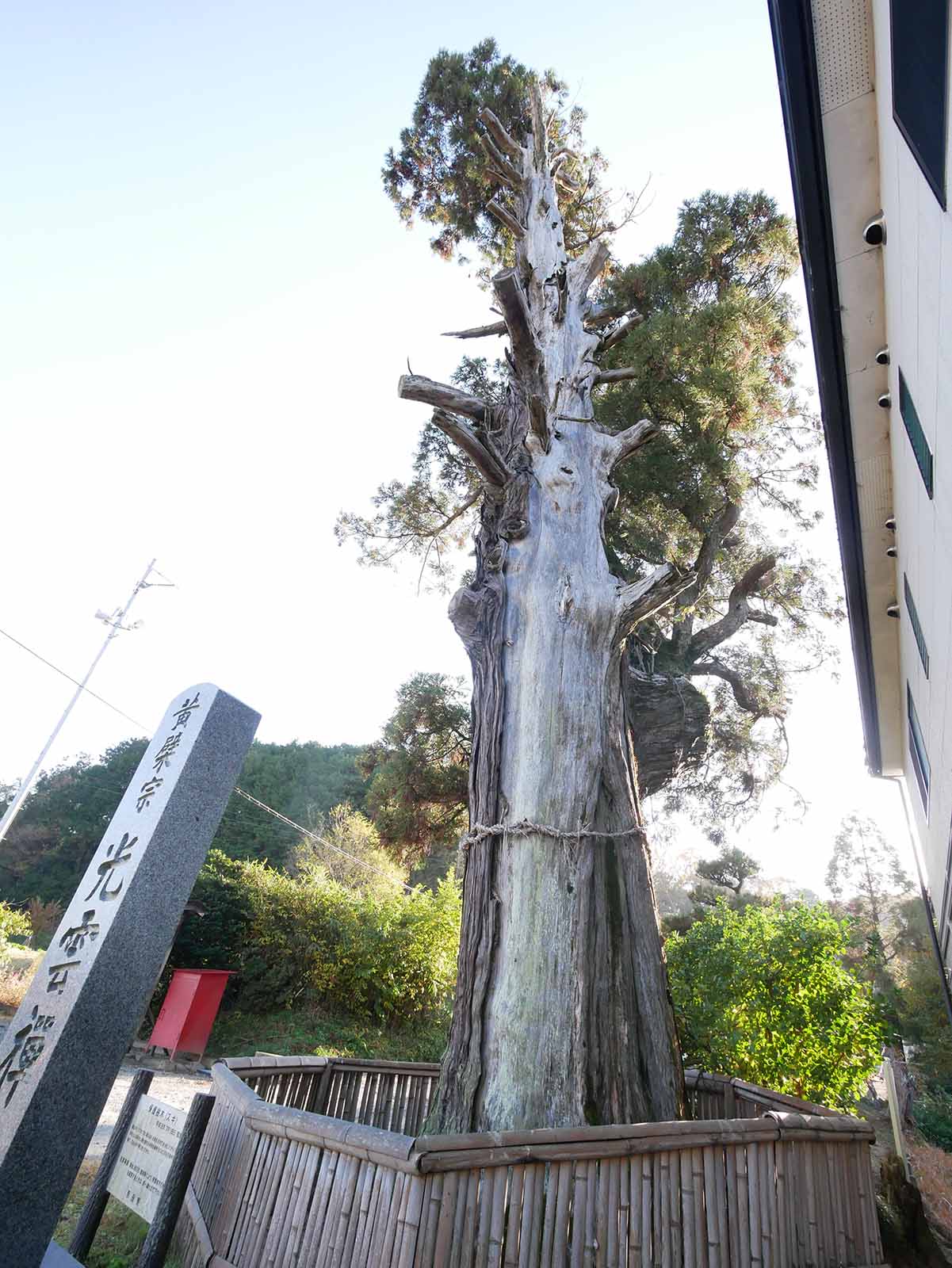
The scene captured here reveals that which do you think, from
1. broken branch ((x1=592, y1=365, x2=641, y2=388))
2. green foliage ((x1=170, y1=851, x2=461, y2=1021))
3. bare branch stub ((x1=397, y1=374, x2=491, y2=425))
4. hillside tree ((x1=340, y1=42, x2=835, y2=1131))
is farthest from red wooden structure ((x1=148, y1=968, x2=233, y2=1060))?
broken branch ((x1=592, y1=365, x2=641, y2=388))

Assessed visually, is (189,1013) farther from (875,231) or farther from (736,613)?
(875,231)

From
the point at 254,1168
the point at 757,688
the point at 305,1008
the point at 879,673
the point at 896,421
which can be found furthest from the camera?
the point at 305,1008

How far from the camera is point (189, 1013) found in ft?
34.5

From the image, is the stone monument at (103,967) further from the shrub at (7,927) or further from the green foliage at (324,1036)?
the shrub at (7,927)

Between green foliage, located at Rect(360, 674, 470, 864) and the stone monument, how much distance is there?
4449mm

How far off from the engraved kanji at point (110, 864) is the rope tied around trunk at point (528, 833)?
1.94 m

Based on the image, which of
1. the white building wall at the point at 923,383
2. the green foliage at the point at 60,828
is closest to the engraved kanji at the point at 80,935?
the white building wall at the point at 923,383

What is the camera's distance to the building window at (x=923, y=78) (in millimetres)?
2494

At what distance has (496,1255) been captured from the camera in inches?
89.4

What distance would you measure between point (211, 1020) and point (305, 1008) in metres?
1.92

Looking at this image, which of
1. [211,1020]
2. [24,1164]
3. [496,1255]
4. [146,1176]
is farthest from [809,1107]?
[211,1020]

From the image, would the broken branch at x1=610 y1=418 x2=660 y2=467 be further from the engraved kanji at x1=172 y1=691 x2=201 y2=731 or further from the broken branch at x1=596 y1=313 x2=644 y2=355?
the engraved kanji at x1=172 y1=691 x2=201 y2=731

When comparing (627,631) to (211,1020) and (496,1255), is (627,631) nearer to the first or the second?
(496,1255)

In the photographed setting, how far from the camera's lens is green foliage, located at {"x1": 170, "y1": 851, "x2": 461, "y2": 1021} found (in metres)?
11.9
